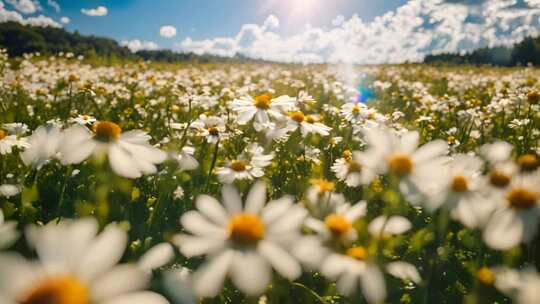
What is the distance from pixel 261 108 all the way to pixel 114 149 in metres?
1.36

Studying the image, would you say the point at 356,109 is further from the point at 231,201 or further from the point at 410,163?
the point at 231,201

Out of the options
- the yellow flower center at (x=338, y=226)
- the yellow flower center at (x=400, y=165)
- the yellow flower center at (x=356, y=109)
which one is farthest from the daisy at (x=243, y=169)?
the yellow flower center at (x=356, y=109)

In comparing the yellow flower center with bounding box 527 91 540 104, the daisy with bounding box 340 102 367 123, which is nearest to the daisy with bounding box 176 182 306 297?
the daisy with bounding box 340 102 367 123

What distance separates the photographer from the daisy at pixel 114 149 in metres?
1.47

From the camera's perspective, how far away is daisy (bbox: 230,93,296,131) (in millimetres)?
2713

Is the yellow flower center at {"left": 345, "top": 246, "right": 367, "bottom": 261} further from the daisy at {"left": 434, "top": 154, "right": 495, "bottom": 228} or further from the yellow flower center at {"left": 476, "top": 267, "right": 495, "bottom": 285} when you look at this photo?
the yellow flower center at {"left": 476, "top": 267, "right": 495, "bottom": 285}

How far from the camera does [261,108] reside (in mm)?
2846

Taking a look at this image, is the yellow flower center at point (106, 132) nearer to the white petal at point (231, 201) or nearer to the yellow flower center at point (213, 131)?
the white petal at point (231, 201)

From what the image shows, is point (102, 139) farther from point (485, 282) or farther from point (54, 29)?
point (54, 29)

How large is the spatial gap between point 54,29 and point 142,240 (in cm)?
4269

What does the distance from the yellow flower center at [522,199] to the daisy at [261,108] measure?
1607mm

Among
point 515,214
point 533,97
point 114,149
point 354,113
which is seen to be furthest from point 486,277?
point 533,97

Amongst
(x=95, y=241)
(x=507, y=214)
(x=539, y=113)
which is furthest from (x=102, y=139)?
(x=539, y=113)

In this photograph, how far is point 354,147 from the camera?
3875 millimetres
